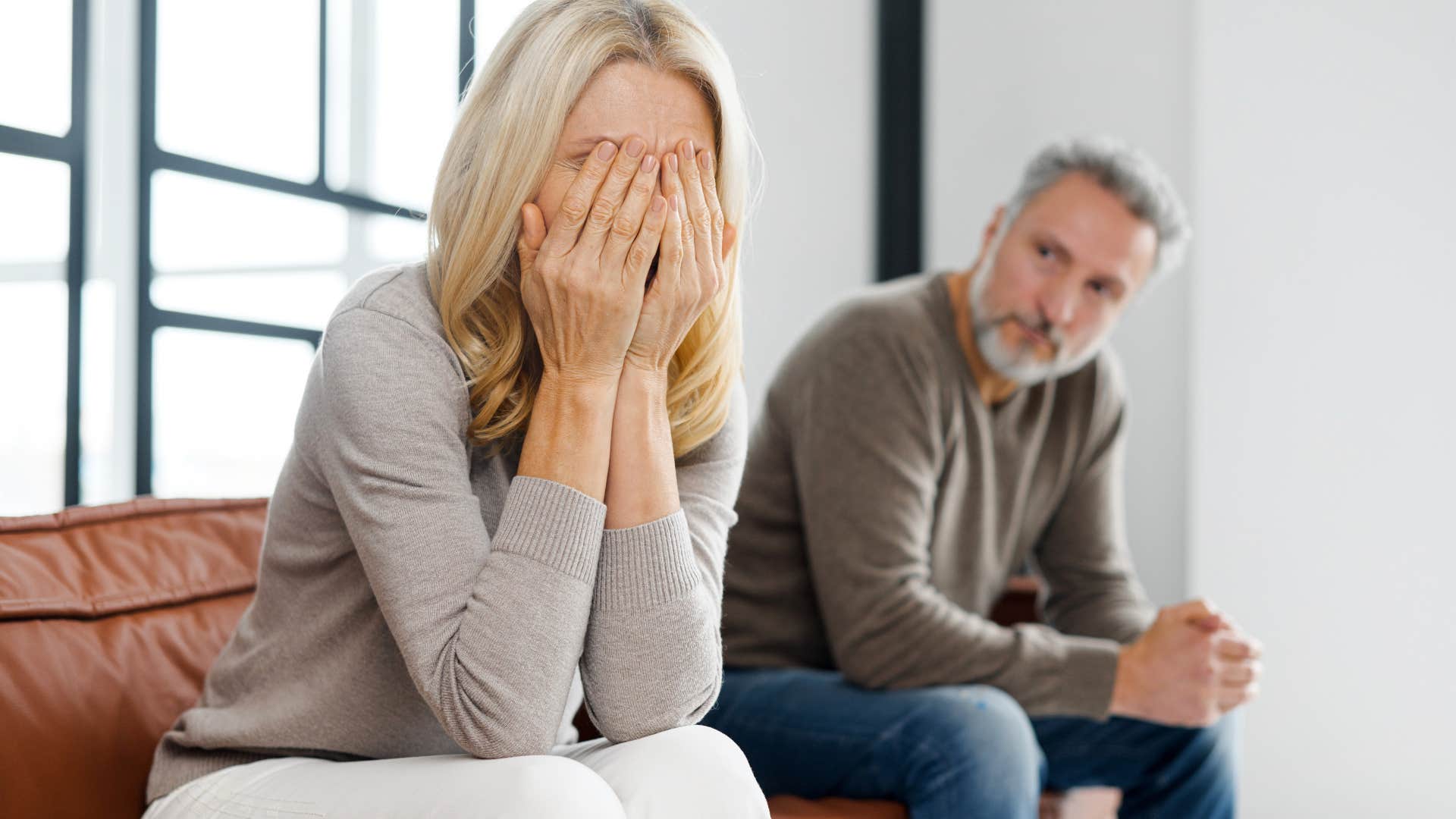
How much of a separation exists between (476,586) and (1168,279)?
2.38 metres

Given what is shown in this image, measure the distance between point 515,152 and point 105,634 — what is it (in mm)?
648

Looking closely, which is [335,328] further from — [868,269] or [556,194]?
[868,269]

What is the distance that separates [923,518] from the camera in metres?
1.66

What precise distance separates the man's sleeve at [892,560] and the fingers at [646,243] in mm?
635

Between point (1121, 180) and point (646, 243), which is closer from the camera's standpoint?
point (646, 243)

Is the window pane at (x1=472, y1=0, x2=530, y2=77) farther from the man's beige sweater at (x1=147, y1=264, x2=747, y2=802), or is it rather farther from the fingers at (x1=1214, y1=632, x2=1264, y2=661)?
the fingers at (x1=1214, y1=632, x2=1264, y2=661)

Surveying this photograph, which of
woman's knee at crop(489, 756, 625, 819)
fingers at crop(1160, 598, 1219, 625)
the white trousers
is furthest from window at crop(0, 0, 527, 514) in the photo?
fingers at crop(1160, 598, 1219, 625)

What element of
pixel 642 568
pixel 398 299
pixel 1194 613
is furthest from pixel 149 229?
pixel 1194 613

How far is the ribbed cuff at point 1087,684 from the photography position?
1.63 m

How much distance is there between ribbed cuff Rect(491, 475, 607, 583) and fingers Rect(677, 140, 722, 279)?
0.26 meters

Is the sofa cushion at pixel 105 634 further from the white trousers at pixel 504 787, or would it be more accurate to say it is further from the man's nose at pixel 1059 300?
the man's nose at pixel 1059 300

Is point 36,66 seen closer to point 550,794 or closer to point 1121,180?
point 550,794

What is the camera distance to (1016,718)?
1.48 meters

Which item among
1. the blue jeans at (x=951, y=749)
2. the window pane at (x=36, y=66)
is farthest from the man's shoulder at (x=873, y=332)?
the window pane at (x=36, y=66)
